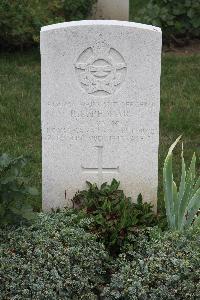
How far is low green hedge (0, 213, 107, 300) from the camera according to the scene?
4102 mm

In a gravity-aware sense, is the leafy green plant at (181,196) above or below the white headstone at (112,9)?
below

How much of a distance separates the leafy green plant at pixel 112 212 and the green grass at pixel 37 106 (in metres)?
0.63

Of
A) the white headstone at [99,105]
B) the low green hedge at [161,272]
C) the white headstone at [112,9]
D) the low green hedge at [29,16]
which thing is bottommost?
the low green hedge at [161,272]

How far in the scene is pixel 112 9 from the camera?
33.5 ft

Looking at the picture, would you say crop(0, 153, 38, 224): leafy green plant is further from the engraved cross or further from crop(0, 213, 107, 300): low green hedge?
the engraved cross

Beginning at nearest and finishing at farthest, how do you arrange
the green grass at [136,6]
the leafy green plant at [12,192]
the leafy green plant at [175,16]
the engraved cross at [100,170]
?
the leafy green plant at [12,192], the engraved cross at [100,170], the leafy green plant at [175,16], the green grass at [136,6]

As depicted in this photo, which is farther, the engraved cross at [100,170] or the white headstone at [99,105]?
the engraved cross at [100,170]

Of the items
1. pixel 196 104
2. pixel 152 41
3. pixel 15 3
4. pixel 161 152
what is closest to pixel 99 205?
pixel 152 41

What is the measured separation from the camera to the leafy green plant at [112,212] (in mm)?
4492

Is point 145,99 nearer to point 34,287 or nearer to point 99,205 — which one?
point 99,205

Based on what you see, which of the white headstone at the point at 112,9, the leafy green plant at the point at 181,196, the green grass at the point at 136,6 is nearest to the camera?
the leafy green plant at the point at 181,196

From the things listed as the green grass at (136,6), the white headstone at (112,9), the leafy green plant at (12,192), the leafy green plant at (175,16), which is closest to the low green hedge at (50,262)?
the leafy green plant at (12,192)

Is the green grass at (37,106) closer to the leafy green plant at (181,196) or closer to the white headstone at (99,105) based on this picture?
the white headstone at (99,105)

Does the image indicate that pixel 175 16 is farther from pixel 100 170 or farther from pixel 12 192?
pixel 12 192
